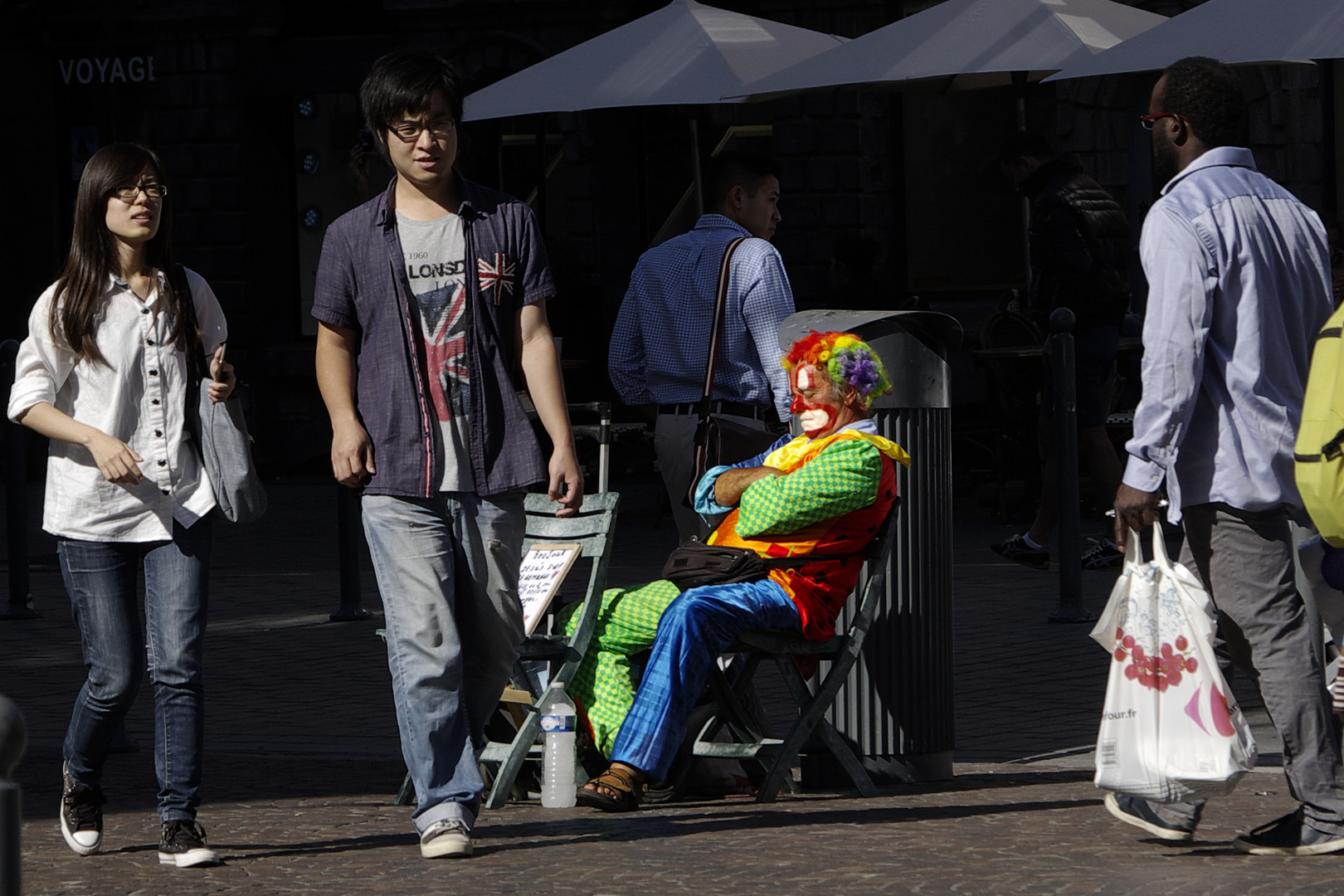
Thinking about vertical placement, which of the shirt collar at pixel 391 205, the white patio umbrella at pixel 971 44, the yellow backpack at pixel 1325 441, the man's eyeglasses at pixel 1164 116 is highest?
the white patio umbrella at pixel 971 44

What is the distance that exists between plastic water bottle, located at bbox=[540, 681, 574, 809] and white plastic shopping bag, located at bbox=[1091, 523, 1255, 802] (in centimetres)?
167

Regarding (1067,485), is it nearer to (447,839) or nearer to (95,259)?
(447,839)

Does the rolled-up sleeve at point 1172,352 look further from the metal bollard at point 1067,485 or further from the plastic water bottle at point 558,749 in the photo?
the metal bollard at point 1067,485

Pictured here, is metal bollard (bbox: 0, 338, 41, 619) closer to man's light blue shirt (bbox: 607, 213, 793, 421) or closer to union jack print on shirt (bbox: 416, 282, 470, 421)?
man's light blue shirt (bbox: 607, 213, 793, 421)

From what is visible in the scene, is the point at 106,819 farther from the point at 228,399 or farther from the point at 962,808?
the point at 962,808

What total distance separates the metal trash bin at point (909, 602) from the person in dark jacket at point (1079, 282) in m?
4.30

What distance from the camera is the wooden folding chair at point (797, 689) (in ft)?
20.8

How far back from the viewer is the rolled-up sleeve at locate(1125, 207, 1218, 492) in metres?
5.19

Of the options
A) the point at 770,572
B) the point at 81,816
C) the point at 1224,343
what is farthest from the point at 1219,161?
the point at 81,816

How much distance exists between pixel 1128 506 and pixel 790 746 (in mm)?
1513

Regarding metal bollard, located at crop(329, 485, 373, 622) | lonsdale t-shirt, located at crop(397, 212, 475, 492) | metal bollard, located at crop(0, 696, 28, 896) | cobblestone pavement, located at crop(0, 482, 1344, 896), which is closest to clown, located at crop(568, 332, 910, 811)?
cobblestone pavement, located at crop(0, 482, 1344, 896)

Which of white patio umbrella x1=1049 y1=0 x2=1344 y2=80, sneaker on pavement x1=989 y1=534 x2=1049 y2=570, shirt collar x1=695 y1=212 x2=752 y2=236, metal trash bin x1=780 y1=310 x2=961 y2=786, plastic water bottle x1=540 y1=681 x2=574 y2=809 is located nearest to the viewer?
plastic water bottle x1=540 y1=681 x2=574 y2=809

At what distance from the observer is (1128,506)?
5.24 metres

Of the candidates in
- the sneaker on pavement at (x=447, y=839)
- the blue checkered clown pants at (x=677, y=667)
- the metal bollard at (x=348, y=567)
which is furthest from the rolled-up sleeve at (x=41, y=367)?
the metal bollard at (x=348, y=567)
